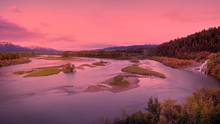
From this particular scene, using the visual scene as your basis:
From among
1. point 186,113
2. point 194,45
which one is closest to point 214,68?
point 186,113

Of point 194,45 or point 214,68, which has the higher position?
point 194,45

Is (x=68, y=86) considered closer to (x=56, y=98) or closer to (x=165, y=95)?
(x=56, y=98)

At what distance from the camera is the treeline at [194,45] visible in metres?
130

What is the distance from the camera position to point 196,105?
23.8 metres

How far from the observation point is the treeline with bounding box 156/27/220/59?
13007 cm

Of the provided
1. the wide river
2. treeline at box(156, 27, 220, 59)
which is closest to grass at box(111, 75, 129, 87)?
the wide river

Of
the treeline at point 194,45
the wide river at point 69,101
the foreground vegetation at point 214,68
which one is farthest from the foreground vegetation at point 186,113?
the treeline at point 194,45

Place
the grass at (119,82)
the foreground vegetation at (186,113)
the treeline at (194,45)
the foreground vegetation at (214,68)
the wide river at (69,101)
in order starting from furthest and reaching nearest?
the treeline at (194,45)
the foreground vegetation at (214,68)
the grass at (119,82)
the wide river at (69,101)
the foreground vegetation at (186,113)

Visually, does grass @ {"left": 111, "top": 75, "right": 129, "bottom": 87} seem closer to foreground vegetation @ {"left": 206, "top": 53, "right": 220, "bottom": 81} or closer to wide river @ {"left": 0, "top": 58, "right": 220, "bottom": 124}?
wide river @ {"left": 0, "top": 58, "right": 220, "bottom": 124}

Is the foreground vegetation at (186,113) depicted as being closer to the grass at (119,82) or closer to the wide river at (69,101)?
the wide river at (69,101)

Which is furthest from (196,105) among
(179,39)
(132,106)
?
(179,39)

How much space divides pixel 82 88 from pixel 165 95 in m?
14.2

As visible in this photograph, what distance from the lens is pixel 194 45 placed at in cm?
14188

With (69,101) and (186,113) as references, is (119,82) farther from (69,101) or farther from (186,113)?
(186,113)
